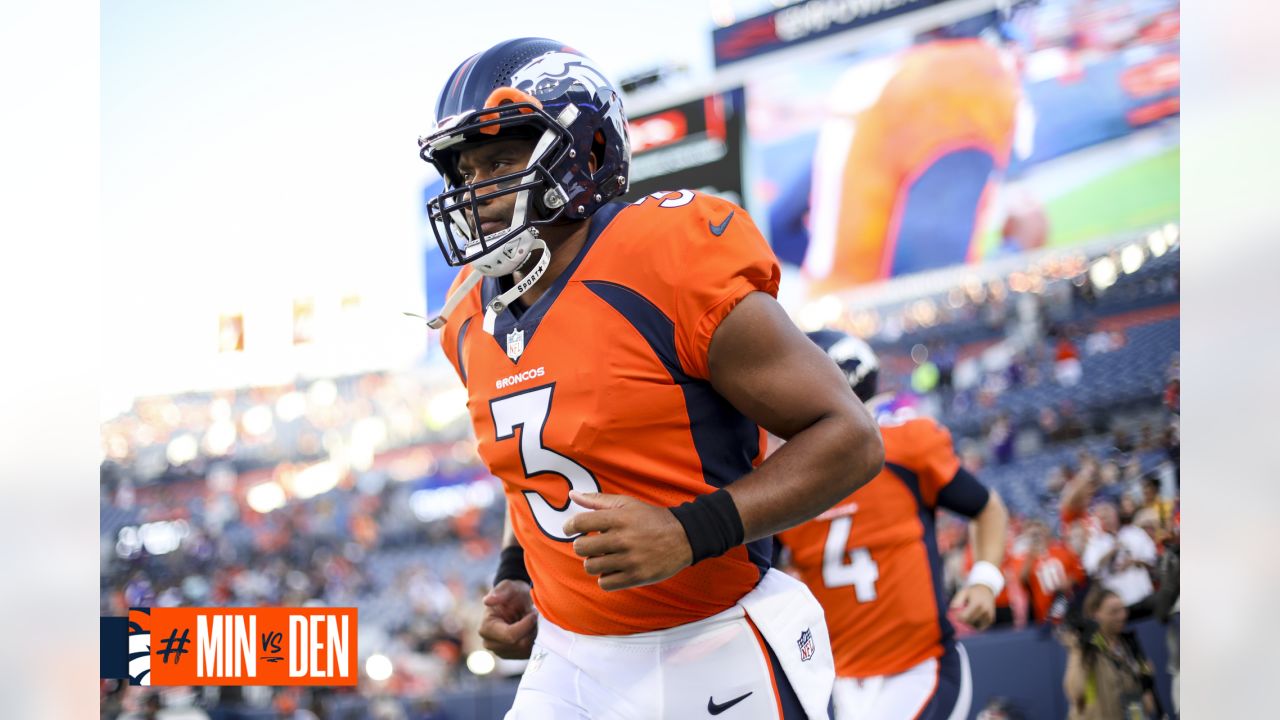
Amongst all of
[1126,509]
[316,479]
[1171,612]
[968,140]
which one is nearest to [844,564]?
[1171,612]

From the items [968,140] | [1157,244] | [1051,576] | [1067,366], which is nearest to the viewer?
[1051,576]

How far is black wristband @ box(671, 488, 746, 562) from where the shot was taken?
1641 mm

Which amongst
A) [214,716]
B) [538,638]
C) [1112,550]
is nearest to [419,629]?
[214,716]

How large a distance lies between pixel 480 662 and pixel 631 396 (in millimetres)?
8527

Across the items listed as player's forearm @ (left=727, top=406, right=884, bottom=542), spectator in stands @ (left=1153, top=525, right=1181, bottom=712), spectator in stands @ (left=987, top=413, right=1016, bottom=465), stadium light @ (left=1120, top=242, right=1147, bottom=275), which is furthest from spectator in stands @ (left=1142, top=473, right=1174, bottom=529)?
stadium light @ (left=1120, top=242, right=1147, bottom=275)

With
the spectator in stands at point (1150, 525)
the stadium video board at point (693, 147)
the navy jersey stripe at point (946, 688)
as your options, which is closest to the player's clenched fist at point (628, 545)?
the navy jersey stripe at point (946, 688)

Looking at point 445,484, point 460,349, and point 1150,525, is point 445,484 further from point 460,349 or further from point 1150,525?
point 460,349

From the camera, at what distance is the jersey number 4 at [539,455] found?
6.19ft

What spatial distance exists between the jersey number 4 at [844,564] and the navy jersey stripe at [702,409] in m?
1.69

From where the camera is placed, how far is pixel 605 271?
1.88 meters

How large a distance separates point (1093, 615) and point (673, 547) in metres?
5.34

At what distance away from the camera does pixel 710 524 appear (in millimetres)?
1652

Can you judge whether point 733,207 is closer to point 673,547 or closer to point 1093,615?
point 673,547
